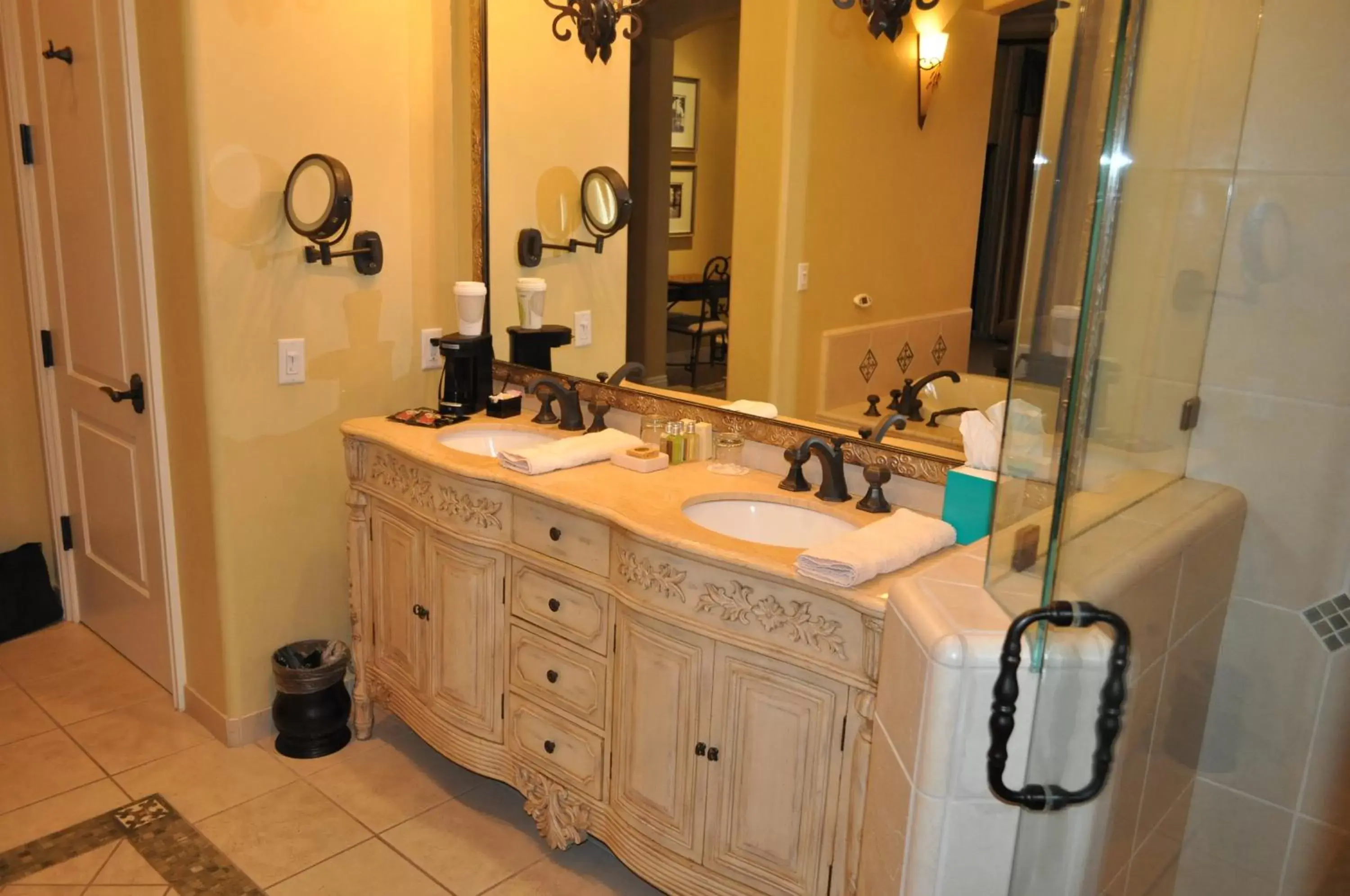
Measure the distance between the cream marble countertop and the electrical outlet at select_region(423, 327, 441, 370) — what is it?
411 millimetres

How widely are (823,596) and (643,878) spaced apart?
80 cm

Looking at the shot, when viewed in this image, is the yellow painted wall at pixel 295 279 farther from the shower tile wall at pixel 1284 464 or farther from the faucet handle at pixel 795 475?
the shower tile wall at pixel 1284 464

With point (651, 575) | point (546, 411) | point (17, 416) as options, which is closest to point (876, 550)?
point (651, 575)

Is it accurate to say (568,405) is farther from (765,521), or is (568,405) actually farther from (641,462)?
(765,521)

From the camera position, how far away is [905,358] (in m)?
2.17

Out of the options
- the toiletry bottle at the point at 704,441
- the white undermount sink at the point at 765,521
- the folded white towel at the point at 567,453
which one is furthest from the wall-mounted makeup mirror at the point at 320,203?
the white undermount sink at the point at 765,521

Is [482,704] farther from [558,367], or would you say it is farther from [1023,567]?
[1023,567]

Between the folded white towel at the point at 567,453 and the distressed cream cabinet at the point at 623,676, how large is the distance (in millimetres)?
68

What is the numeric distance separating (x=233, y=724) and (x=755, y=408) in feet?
5.60

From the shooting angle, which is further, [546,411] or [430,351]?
[430,351]

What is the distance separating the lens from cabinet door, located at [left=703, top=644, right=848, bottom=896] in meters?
1.81

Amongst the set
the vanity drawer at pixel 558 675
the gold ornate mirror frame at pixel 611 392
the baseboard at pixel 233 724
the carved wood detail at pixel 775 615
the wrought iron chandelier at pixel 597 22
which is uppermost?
the wrought iron chandelier at pixel 597 22

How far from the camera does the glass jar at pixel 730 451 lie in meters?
2.41

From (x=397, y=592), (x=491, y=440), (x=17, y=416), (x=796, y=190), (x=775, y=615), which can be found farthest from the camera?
(x=17, y=416)
